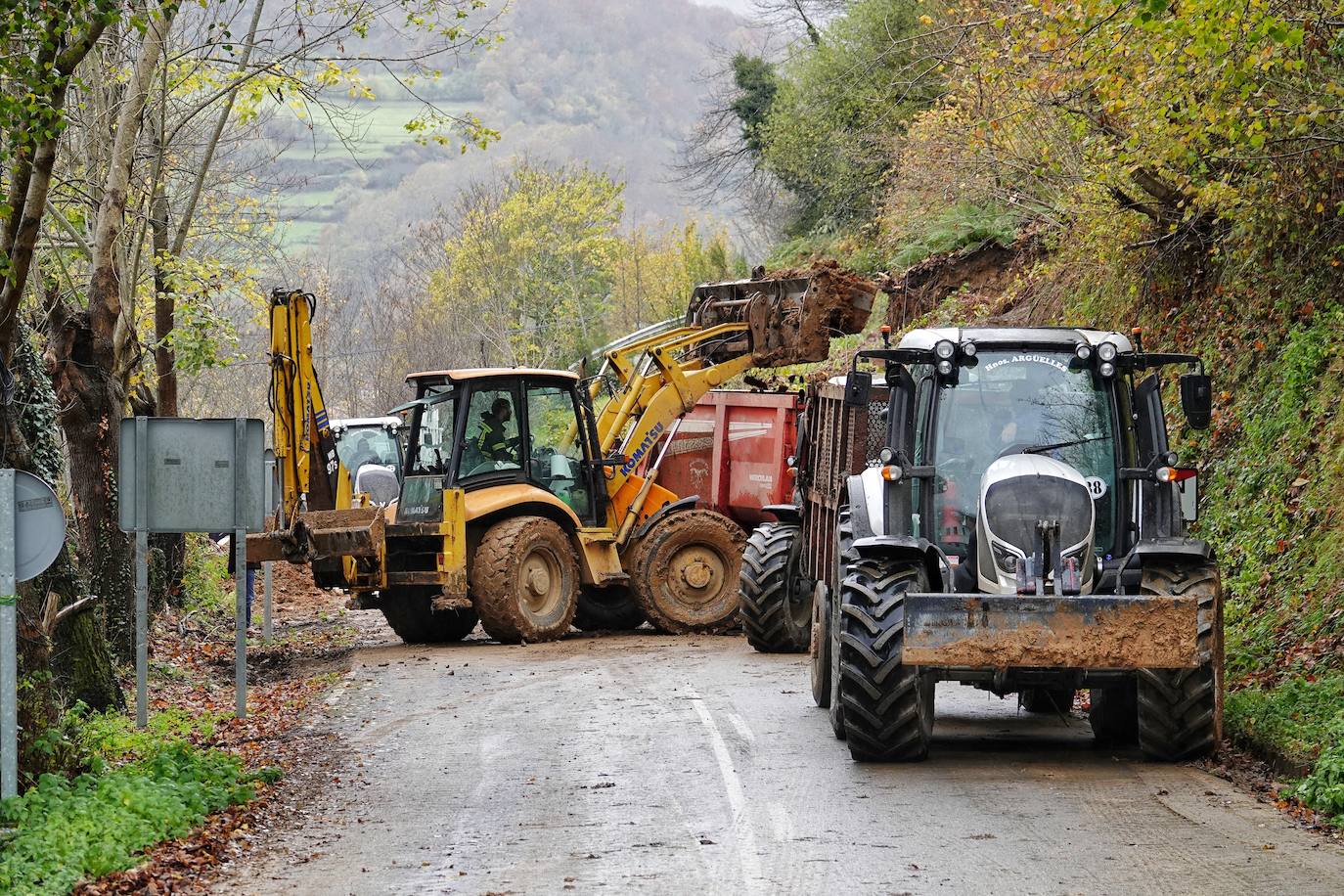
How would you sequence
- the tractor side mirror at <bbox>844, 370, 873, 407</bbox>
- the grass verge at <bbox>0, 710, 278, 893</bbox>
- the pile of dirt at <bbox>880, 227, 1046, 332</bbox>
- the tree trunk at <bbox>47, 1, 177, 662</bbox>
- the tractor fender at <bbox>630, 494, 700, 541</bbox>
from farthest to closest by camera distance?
the pile of dirt at <bbox>880, 227, 1046, 332</bbox>, the tractor fender at <bbox>630, 494, 700, 541</bbox>, the tree trunk at <bbox>47, 1, 177, 662</bbox>, the tractor side mirror at <bbox>844, 370, 873, 407</bbox>, the grass verge at <bbox>0, 710, 278, 893</bbox>

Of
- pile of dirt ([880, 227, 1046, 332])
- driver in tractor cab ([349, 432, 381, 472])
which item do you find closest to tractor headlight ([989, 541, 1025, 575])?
pile of dirt ([880, 227, 1046, 332])

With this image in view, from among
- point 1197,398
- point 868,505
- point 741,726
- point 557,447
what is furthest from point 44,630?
point 557,447

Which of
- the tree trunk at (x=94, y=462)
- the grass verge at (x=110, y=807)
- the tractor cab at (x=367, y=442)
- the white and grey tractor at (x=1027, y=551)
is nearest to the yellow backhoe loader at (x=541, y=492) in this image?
the tree trunk at (x=94, y=462)

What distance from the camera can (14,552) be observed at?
7.82 m

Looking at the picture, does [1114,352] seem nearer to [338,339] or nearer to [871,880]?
[871,880]

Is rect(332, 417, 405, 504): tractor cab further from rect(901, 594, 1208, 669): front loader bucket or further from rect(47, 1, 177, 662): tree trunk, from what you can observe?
rect(901, 594, 1208, 669): front loader bucket

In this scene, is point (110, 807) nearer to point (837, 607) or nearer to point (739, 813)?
point (739, 813)

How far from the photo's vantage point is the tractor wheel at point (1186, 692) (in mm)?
9711

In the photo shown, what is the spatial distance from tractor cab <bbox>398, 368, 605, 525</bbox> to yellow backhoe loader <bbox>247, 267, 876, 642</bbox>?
2 centimetres

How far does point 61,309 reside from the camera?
15.9 m

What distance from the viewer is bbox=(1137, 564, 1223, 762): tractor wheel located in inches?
382

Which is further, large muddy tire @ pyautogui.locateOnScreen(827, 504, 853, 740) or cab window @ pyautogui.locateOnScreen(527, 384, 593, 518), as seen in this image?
cab window @ pyautogui.locateOnScreen(527, 384, 593, 518)

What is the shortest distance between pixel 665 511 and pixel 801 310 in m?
2.95

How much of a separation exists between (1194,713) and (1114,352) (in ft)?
7.94
